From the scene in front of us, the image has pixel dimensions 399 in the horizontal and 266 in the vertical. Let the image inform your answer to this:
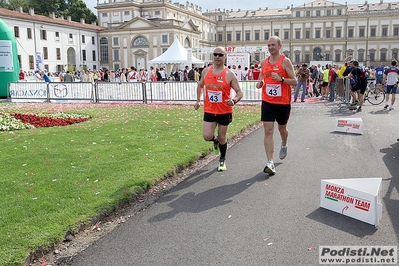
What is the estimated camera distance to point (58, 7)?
9775cm

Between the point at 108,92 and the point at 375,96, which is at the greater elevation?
the point at 108,92

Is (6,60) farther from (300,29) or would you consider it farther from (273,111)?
(300,29)

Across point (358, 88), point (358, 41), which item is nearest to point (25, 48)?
point (358, 88)

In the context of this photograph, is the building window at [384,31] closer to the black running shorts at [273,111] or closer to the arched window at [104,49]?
the arched window at [104,49]

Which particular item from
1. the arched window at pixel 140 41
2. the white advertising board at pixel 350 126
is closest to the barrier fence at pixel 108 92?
the white advertising board at pixel 350 126

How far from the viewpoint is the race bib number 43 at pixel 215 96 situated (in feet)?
22.1

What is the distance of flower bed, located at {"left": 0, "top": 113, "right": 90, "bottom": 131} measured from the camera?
11922mm

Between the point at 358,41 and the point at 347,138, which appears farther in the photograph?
the point at 358,41

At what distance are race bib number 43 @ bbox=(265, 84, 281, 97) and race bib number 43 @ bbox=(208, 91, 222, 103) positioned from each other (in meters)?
0.81

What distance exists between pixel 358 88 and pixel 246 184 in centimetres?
1131

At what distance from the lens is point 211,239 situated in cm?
418

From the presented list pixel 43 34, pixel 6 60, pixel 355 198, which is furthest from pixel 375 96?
pixel 43 34

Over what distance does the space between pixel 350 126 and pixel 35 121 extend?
977 centimetres

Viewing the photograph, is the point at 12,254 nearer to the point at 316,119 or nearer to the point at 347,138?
the point at 347,138
